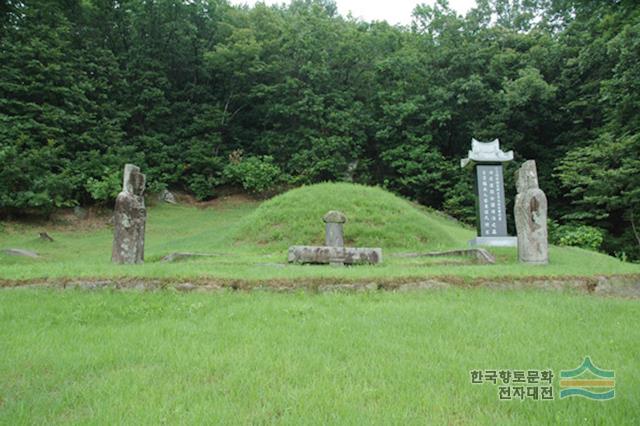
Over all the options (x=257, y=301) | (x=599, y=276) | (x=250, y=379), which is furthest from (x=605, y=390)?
(x=599, y=276)

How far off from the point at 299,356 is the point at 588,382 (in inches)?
81.1

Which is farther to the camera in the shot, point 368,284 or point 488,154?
point 488,154

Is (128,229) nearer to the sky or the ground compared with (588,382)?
nearer to the sky

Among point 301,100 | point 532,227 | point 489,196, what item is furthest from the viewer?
point 301,100

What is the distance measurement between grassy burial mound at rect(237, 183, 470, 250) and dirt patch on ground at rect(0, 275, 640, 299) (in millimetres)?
5640

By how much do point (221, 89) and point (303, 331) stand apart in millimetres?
27011

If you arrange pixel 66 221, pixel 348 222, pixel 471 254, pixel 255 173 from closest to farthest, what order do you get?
1. pixel 471 254
2. pixel 348 222
3. pixel 66 221
4. pixel 255 173

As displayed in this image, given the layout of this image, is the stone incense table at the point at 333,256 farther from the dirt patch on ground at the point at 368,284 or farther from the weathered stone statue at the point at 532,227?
the weathered stone statue at the point at 532,227

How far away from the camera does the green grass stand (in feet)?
23.1

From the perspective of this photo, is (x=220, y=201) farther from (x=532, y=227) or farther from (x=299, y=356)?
(x=299, y=356)

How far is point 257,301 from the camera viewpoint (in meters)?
5.80

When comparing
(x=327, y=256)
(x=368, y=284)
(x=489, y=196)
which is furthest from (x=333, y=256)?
(x=489, y=196)

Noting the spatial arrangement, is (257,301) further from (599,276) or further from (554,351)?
(599,276)

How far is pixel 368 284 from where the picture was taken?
21.7ft
